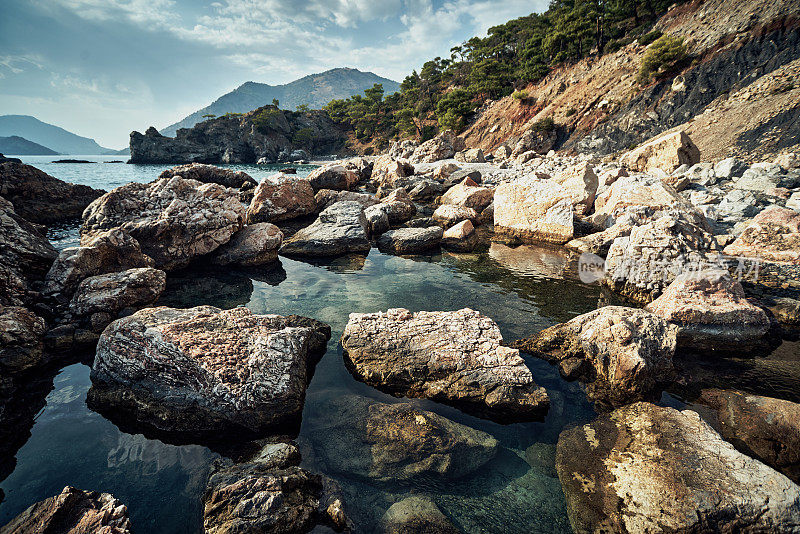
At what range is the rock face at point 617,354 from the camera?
5.53 meters

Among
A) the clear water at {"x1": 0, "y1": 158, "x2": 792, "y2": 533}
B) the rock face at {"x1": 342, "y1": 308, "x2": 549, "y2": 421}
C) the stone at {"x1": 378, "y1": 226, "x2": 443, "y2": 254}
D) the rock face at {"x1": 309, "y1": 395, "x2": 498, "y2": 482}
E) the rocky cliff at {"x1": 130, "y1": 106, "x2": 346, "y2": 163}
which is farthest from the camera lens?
the rocky cliff at {"x1": 130, "y1": 106, "x2": 346, "y2": 163}

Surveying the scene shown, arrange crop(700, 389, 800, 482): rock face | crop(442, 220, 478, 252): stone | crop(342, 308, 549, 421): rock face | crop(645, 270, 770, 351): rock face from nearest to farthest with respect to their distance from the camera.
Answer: crop(700, 389, 800, 482): rock face
crop(342, 308, 549, 421): rock face
crop(645, 270, 770, 351): rock face
crop(442, 220, 478, 252): stone

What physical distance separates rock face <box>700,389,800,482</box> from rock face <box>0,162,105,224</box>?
93.6 feet

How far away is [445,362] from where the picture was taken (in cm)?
577

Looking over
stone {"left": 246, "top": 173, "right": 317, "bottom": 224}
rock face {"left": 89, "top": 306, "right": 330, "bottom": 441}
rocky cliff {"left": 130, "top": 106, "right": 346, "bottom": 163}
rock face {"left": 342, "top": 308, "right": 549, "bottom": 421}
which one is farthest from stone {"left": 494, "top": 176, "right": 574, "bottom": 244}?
rocky cliff {"left": 130, "top": 106, "right": 346, "bottom": 163}

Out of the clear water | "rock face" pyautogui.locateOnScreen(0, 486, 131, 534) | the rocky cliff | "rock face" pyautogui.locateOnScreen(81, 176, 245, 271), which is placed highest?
the rocky cliff

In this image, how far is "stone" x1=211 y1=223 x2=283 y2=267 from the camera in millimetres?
11945

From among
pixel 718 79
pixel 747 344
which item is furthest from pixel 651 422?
pixel 718 79

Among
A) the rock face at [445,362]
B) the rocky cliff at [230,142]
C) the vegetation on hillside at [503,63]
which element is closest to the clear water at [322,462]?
the rock face at [445,362]

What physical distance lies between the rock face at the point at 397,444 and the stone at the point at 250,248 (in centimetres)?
844

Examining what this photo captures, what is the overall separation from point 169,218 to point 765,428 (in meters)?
15.4

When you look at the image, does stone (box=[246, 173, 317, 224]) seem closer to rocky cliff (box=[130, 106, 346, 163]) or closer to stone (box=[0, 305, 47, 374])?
stone (box=[0, 305, 47, 374])

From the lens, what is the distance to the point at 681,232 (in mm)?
9219

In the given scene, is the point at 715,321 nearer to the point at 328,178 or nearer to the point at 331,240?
the point at 331,240
